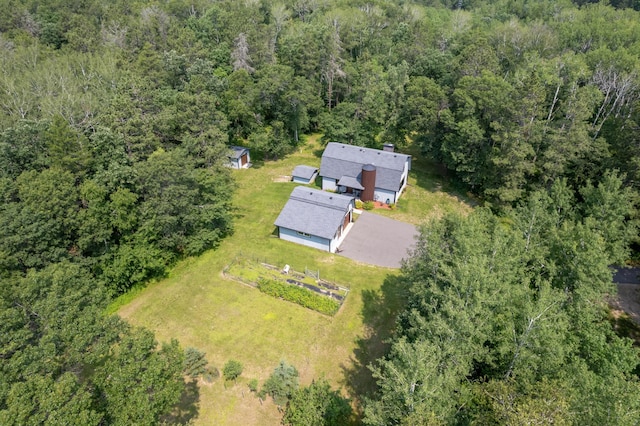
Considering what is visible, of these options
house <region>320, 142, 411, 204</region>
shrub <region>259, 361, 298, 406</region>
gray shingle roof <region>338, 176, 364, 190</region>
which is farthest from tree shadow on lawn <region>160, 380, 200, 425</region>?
house <region>320, 142, 411, 204</region>

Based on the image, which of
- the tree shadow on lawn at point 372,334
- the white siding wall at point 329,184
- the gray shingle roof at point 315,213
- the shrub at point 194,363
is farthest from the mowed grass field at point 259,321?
the white siding wall at point 329,184

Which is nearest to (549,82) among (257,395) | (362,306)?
(362,306)

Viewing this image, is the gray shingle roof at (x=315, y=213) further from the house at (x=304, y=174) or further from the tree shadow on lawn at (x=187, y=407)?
the tree shadow on lawn at (x=187, y=407)

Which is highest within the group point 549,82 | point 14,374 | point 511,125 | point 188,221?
point 549,82

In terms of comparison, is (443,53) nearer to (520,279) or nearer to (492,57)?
(492,57)

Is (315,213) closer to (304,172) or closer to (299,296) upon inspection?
(299,296)

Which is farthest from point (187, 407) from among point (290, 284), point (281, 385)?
point (290, 284)

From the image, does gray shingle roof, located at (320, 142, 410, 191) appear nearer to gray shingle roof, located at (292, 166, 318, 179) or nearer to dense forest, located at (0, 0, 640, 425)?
gray shingle roof, located at (292, 166, 318, 179)
